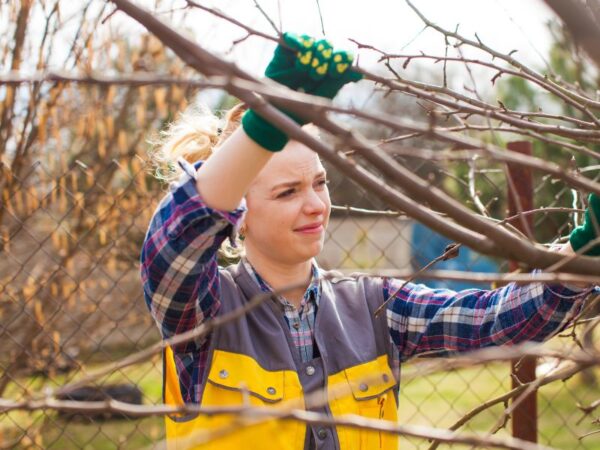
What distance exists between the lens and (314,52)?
3.78 ft

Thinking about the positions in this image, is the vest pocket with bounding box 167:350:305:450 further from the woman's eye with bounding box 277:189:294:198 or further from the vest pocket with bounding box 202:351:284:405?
the woman's eye with bounding box 277:189:294:198

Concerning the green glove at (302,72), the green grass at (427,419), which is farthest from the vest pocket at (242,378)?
the green grass at (427,419)

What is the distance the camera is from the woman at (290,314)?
1.54 m

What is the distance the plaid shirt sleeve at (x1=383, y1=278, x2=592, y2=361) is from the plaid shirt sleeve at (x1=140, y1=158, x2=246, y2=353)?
0.48 m

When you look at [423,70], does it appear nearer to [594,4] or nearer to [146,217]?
[146,217]

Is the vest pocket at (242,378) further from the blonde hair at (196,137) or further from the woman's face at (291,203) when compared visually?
the blonde hair at (196,137)

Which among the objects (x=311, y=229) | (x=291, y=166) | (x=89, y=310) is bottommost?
(x=89, y=310)

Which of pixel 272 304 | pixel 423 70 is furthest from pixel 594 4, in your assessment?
pixel 423 70

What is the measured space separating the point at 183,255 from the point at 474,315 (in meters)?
0.70

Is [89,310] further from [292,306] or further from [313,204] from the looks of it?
[313,204]

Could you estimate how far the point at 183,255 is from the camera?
1.47 metres

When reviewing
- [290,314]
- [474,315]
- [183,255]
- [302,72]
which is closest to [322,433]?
Answer: [290,314]

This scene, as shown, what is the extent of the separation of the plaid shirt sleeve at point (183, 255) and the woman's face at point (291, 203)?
0.61ft

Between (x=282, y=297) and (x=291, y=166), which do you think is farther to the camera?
(x=282, y=297)
